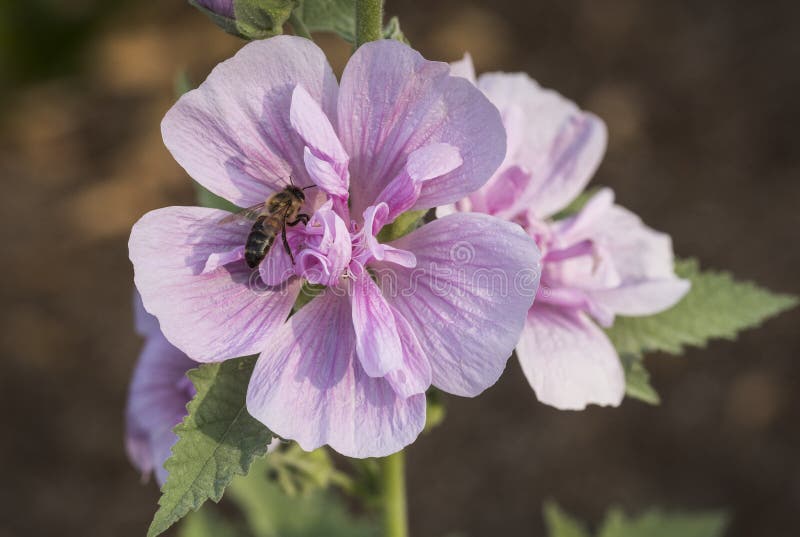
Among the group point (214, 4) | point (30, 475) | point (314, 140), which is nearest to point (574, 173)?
point (314, 140)

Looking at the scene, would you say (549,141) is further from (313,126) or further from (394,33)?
(313,126)

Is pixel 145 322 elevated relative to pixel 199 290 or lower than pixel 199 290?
lower

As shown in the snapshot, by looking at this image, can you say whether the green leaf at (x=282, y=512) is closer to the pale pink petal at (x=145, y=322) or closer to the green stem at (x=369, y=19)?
the pale pink petal at (x=145, y=322)

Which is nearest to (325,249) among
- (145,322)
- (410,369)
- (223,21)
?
(410,369)

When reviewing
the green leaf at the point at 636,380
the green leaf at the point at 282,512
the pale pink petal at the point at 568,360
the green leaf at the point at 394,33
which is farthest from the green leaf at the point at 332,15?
the green leaf at the point at 282,512

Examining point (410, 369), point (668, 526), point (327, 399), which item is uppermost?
point (410, 369)

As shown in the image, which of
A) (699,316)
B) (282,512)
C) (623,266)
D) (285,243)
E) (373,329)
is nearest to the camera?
(373,329)
